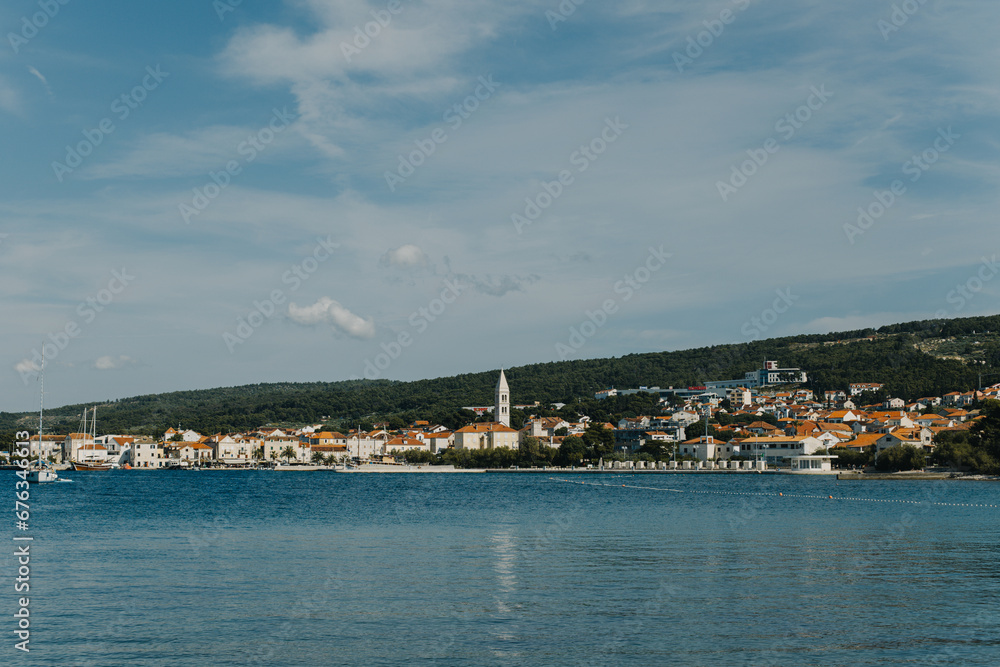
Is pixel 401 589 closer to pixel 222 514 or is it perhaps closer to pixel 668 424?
pixel 222 514

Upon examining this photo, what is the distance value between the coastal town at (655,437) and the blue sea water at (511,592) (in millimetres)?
73934

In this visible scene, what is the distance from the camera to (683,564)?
72.6ft

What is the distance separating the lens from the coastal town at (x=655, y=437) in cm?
10888

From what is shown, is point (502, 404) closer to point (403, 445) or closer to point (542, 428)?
point (542, 428)

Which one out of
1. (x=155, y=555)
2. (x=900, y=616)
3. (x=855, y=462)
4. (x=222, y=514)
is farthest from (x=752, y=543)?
(x=855, y=462)

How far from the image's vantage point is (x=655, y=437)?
12975 centimetres

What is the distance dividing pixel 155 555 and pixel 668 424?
401 feet

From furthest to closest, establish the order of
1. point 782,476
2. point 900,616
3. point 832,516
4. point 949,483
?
1. point 782,476
2. point 949,483
3. point 832,516
4. point 900,616

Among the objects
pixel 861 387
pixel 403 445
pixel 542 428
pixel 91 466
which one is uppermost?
pixel 861 387

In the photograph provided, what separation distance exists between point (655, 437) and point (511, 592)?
114 meters

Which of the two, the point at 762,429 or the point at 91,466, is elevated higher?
the point at 762,429

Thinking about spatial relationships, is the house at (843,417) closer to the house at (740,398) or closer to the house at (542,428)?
the house at (740,398)

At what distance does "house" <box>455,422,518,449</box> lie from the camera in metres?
141

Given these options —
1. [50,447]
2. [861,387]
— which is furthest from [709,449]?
[50,447]
